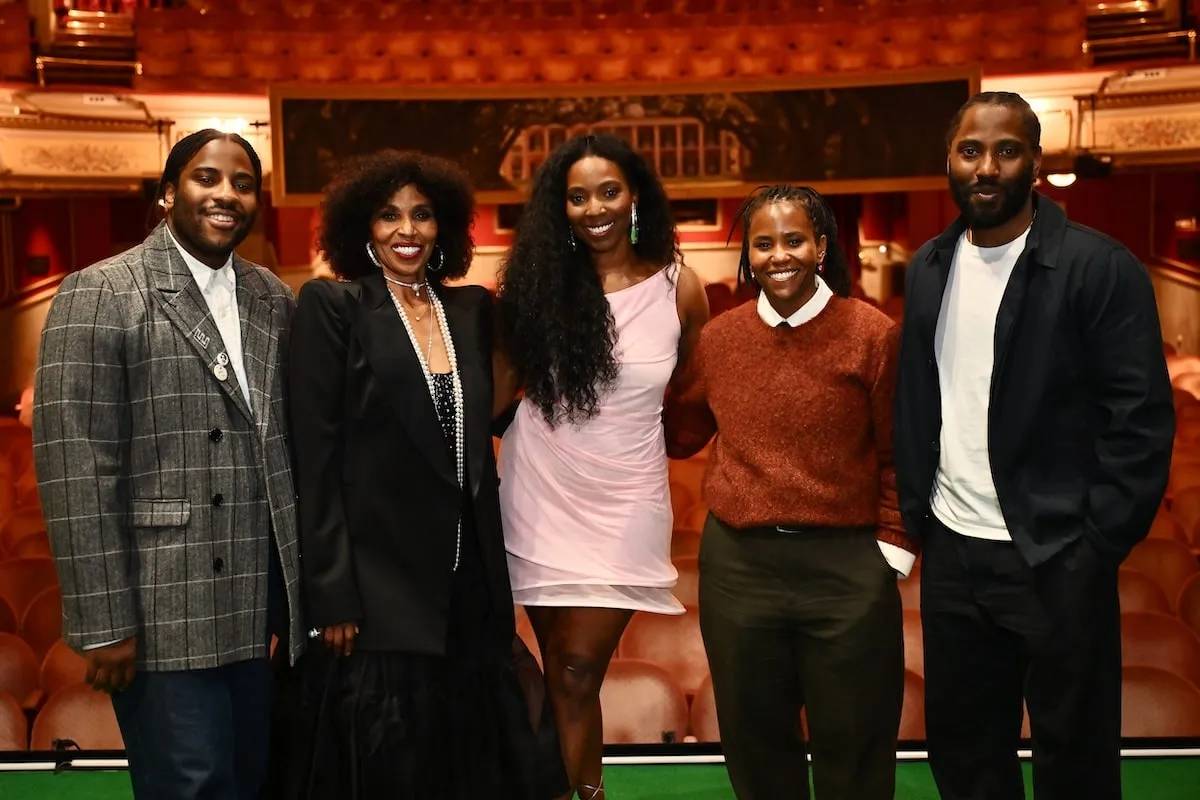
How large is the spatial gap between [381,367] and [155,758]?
0.70 meters

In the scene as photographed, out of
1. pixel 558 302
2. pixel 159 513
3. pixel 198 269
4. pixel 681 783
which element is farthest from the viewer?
pixel 681 783

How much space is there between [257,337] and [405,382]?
0.81ft

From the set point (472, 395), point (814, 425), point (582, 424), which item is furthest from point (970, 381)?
point (472, 395)

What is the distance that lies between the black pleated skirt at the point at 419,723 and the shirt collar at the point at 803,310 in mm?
631

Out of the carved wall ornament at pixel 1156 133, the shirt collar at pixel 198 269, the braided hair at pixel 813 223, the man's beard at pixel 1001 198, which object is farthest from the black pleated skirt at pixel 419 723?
the carved wall ornament at pixel 1156 133

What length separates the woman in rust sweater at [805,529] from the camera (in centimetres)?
201

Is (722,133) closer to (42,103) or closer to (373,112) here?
(373,112)

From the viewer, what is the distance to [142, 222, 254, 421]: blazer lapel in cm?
185

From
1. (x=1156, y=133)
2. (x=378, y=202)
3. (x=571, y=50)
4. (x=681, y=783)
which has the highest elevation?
(x=571, y=50)

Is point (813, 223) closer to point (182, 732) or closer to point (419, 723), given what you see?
point (419, 723)

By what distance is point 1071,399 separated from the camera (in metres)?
1.90

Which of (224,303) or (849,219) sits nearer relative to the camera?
(224,303)

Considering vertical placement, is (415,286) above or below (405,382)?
above

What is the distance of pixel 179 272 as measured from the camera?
1891 mm
